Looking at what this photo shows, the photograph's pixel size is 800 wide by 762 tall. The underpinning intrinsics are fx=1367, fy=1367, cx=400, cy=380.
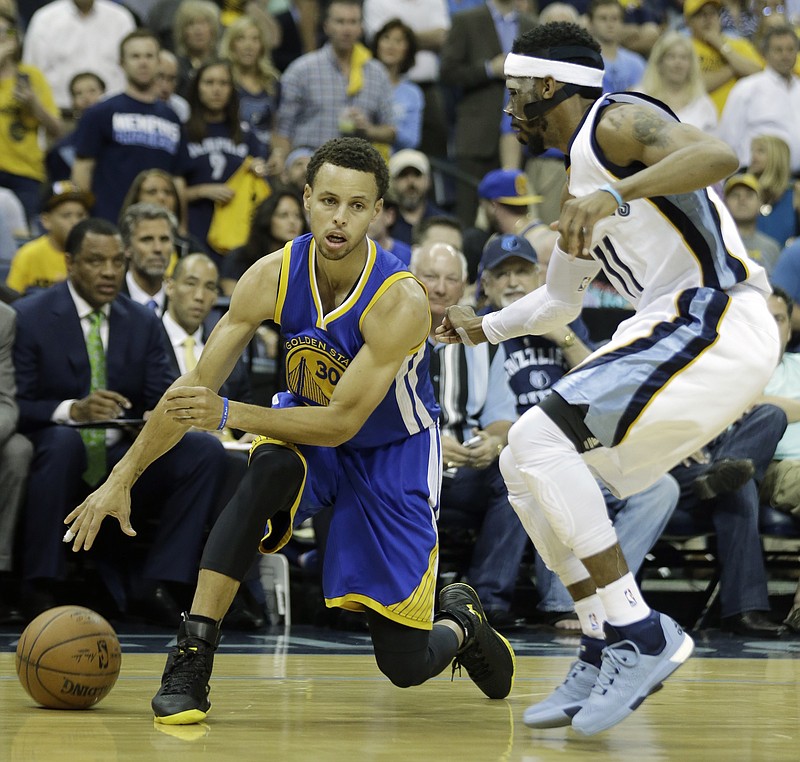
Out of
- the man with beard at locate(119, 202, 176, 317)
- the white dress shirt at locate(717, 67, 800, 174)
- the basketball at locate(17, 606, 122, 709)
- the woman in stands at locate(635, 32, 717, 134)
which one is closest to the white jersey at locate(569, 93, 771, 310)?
the basketball at locate(17, 606, 122, 709)

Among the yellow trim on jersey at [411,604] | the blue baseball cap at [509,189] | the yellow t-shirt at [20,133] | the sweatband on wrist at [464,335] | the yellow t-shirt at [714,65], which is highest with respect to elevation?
the yellow t-shirt at [714,65]

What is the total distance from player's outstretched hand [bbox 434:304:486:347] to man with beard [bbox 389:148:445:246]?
17.4ft

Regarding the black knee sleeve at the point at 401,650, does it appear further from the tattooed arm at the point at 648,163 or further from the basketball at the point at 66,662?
the tattooed arm at the point at 648,163

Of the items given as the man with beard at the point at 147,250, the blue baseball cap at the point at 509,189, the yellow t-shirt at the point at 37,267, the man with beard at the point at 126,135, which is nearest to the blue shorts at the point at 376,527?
the man with beard at the point at 147,250

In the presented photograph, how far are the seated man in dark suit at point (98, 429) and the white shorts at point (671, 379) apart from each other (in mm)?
3325

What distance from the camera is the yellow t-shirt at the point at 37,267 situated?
845 cm

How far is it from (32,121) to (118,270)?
3.23 meters

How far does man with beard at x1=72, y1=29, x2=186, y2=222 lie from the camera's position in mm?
9297

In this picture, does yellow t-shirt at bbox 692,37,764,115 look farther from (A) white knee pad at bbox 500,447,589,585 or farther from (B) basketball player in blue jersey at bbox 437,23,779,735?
(A) white knee pad at bbox 500,447,589,585

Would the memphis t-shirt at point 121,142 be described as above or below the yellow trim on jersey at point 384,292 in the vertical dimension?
above

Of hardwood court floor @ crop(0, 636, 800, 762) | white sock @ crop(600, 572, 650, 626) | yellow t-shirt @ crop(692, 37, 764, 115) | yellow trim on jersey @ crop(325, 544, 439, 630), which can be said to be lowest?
hardwood court floor @ crop(0, 636, 800, 762)

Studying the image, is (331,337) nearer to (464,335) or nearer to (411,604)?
(464,335)

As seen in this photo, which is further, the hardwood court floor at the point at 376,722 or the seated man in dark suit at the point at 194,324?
the seated man in dark suit at the point at 194,324

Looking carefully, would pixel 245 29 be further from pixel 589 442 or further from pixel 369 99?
pixel 589 442
